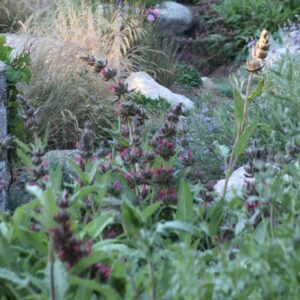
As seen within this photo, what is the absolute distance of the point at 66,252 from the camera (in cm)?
156

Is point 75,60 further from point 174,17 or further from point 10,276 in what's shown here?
point 174,17

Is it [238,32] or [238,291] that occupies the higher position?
[238,291]

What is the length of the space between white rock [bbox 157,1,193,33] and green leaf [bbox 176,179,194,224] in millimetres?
10777

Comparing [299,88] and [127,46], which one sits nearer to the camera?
[299,88]

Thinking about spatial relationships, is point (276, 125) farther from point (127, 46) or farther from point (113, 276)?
point (127, 46)

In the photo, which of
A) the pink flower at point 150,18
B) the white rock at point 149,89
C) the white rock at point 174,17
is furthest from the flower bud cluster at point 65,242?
the white rock at point 174,17

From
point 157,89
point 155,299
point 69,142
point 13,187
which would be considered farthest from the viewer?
point 157,89

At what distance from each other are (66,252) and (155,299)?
8.6 inches

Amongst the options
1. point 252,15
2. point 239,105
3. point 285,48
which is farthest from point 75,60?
point 252,15

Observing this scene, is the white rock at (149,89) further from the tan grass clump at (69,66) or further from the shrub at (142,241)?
the shrub at (142,241)

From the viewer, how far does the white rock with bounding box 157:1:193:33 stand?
13023 millimetres

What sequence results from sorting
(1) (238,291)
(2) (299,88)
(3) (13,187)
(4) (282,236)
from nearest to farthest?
(1) (238,291)
(4) (282,236)
(2) (299,88)
(3) (13,187)

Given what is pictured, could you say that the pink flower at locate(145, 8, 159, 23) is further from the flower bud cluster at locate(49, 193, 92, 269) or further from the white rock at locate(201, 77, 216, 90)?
the flower bud cluster at locate(49, 193, 92, 269)

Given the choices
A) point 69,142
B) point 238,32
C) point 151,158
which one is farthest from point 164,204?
point 238,32
